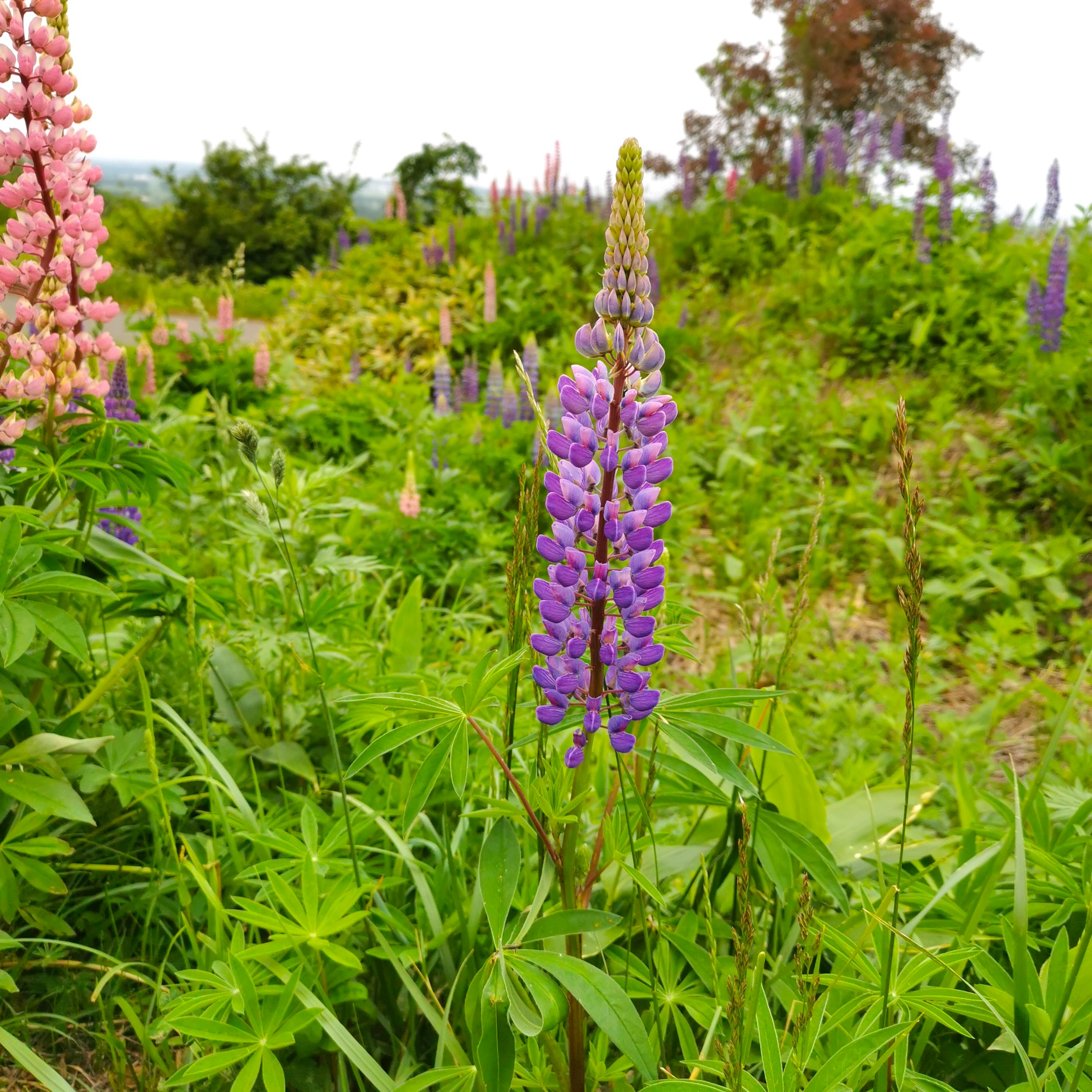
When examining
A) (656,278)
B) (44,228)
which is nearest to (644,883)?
(44,228)

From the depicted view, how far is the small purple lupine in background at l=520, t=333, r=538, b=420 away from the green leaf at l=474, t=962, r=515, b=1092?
4185 mm

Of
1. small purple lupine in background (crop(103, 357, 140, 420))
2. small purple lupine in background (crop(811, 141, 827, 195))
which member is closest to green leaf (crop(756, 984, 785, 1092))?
small purple lupine in background (crop(103, 357, 140, 420))

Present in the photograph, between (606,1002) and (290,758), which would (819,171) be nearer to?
(290,758)

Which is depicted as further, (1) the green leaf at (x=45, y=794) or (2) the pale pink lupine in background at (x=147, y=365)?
(2) the pale pink lupine in background at (x=147, y=365)

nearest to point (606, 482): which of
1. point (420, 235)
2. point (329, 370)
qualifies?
point (329, 370)

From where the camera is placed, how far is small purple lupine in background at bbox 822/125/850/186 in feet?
29.7

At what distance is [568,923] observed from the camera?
1173mm

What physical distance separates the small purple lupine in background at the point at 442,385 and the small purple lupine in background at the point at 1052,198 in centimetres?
522

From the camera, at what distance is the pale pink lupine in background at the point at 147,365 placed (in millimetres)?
4660

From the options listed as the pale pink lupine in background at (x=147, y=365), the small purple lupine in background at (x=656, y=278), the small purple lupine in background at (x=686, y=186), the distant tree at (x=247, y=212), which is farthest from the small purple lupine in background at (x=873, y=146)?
the distant tree at (x=247, y=212)

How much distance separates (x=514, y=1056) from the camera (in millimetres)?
1117

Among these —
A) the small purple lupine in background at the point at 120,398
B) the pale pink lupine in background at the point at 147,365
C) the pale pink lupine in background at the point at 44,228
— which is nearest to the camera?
the pale pink lupine in background at the point at 44,228

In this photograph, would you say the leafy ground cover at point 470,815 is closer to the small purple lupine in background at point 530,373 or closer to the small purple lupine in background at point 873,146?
the small purple lupine in background at point 530,373

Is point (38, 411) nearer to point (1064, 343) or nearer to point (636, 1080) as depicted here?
point (636, 1080)
